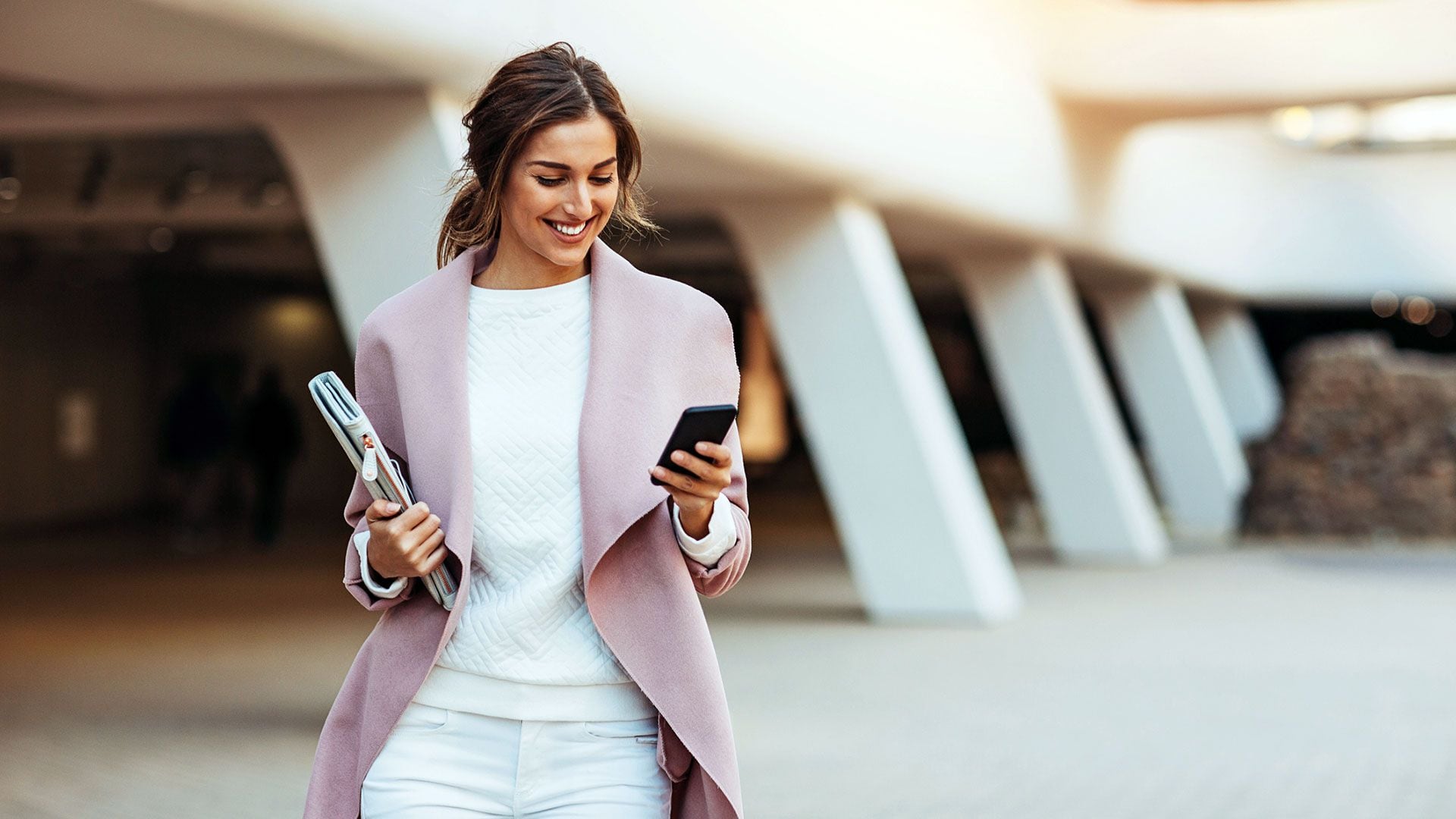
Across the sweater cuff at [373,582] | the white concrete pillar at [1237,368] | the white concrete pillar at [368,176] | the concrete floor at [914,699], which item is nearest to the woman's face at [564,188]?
the sweater cuff at [373,582]

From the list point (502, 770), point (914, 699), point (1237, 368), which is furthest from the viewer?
point (1237, 368)

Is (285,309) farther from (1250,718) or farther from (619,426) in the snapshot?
(619,426)

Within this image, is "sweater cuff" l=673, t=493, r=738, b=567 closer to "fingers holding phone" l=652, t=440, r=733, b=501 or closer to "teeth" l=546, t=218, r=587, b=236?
"fingers holding phone" l=652, t=440, r=733, b=501

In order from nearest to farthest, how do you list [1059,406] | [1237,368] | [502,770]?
[502,770] < [1059,406] < [1237,368]

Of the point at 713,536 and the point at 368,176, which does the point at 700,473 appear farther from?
the point at 368,176

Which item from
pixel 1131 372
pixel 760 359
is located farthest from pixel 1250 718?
pixel 760 359

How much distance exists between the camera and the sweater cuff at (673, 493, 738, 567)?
2498mm

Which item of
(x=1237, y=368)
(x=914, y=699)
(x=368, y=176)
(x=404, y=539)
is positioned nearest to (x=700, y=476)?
(x=404, y=539)

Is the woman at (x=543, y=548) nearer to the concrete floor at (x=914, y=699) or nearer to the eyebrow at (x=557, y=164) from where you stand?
the eyebrow at (x=557, y=164)

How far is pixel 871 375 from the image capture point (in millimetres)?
13617

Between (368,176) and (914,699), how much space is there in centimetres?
444

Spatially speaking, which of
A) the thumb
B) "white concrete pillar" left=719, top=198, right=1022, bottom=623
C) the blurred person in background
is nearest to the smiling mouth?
the thumb

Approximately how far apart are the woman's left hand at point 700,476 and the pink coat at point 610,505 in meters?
0.10

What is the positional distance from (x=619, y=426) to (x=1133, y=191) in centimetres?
2023
